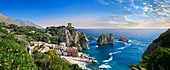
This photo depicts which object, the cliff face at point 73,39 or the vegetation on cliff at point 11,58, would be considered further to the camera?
the cliff face at point 73,39

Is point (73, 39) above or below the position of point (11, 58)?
below

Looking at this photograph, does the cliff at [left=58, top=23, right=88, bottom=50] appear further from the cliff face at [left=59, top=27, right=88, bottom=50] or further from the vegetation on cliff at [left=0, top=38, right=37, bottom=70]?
the vegetation on cliff at [left=0, top=38, right=37, bottom=70]

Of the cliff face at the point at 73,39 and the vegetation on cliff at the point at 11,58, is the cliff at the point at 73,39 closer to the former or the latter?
the cliff face at the point at 73,39

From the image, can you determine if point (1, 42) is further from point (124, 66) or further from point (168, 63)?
point (124, 66)

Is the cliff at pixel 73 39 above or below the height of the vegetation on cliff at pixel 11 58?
below

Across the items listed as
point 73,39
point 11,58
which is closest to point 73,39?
point 73,39

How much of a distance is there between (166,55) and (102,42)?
332 feet

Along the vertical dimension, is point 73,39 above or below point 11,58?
below

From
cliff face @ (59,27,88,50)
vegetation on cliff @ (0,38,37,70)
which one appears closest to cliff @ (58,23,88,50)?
cliff face @ (59,27,88,50)

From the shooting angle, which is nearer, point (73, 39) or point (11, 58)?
point (11, 58)

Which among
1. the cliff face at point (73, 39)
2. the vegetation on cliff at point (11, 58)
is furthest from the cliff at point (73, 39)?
the vegetation on cliff at point (11, 58)

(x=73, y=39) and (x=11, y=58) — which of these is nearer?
(x=11, y=58)

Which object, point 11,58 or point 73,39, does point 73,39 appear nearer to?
point 73,39

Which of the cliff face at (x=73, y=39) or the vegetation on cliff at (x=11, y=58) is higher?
the vegetation on cliff at (x=11, y=58)
